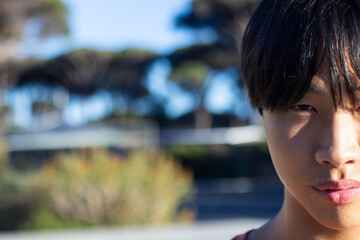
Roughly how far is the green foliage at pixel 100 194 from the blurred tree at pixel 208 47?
12092 mm

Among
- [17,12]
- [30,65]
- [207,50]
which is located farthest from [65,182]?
[30,65]

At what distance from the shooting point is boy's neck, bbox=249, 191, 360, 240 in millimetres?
802

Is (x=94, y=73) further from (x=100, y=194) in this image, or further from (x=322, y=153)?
(x=322, y=153)

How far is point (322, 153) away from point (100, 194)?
17.3 feet

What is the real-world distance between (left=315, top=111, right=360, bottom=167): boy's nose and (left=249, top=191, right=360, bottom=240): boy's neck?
148mm

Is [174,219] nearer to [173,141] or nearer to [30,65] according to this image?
[173,141]

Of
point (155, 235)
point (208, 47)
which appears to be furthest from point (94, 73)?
point (155, 235)

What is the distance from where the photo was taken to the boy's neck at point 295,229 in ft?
2.63

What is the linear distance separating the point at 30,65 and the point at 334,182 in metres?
27.7

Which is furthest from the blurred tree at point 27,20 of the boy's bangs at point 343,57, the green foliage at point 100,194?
the boy's bangs at point 343,57

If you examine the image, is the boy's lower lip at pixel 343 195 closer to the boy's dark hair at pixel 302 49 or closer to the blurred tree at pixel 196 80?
the boy's dark hair at pixel 302 49

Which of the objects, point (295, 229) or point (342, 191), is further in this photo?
point (295, 229)

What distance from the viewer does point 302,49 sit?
2.40 feet

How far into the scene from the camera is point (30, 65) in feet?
89.1
